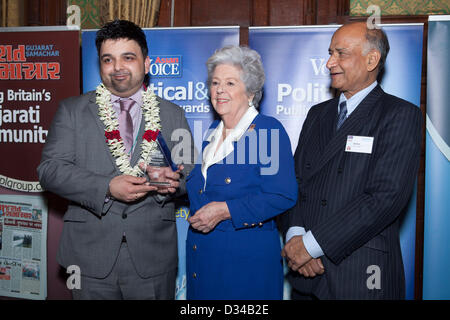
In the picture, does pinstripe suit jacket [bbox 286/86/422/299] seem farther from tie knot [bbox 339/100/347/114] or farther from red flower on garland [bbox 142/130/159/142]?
red flower on garland [bbox 142/130/159/142]

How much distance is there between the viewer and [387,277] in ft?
6.14

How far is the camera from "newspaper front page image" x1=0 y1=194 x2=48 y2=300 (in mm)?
3205

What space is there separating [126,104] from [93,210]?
66 centimetres

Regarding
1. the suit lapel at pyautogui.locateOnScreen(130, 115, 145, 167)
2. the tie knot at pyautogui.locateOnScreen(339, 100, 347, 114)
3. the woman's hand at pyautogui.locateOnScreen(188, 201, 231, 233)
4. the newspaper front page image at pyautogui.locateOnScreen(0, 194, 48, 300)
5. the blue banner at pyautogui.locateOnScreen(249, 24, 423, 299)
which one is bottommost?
the newspaper front page image at pyautogui.locateOnScreen(0, 194, 48, 300)

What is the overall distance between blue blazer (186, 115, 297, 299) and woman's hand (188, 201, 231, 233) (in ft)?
0.14

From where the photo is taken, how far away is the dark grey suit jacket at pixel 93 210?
79.8 inches

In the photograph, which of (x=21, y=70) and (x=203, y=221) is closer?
(x=203, y=221)

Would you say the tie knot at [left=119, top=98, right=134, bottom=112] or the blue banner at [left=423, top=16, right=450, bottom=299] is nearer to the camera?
the tie knot at [left=119, top=98, right=134, bottom=112]

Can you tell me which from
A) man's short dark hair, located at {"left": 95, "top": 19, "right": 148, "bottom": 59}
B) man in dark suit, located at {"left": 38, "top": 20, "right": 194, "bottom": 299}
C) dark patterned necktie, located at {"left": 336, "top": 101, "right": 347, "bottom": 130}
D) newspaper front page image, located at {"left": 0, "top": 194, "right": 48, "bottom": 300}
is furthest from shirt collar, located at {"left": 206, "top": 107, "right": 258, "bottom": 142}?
newspaper front page image, located at {"left": 0, "top": 194, "right": 48, "bottom": 300}

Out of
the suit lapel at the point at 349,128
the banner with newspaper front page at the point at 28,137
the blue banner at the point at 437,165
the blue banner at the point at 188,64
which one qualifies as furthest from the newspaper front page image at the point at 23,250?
the blue banner at the point at 437,165

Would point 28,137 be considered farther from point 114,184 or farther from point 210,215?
point 210,215

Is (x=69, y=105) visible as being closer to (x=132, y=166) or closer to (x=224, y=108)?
(x=132, y=166)
